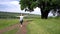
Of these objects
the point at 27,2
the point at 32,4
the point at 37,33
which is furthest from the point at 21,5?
the point at 37,33

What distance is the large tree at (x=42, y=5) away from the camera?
4912cm

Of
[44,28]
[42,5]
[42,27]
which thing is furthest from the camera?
[42,5]

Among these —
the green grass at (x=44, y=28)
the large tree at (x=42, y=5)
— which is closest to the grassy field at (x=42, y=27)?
the green grass at (x=44, y=28)

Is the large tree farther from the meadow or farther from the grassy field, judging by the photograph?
the grassy field

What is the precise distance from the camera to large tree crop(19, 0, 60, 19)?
49125 millimetres

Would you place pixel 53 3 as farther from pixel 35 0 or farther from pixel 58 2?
pixel 35 0

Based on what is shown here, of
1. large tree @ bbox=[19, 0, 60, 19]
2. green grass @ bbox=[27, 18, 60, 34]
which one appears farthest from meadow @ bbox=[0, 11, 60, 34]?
large tree @ bbox=[19, 0, 60, 19]

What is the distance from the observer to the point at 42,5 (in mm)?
51281

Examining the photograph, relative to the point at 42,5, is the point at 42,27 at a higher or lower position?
lower

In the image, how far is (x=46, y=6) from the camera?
50.1m

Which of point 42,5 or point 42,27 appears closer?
point 42,27

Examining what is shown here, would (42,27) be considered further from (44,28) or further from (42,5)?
(42,5)

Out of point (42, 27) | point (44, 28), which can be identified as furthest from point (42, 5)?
point (44, 28)

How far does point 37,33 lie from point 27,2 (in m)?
33.5
